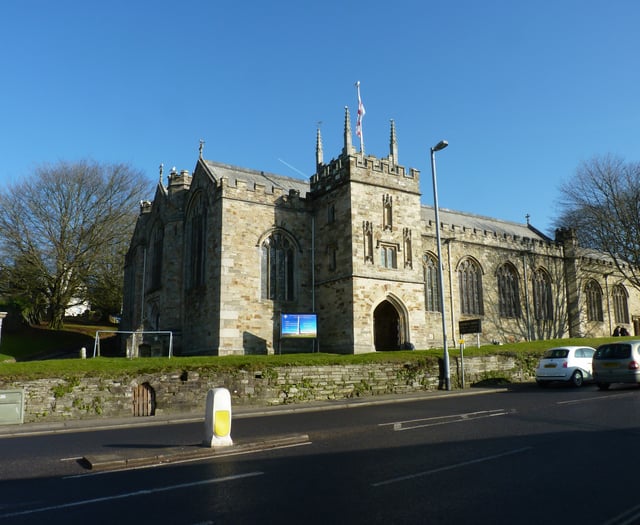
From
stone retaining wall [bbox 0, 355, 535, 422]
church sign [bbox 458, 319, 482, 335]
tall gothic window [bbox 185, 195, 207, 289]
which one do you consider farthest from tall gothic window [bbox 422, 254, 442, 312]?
tall gothic window [bbox 185, 195, 207, 289]

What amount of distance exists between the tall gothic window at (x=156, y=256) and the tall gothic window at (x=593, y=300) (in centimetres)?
3117

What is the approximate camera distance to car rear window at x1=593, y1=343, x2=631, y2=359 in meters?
18.2

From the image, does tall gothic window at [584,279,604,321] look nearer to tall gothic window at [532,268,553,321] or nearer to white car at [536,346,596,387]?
tall gothic window at [532,268,553,321]

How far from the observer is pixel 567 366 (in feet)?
66.8

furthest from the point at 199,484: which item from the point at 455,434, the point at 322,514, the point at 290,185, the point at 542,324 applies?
the point at 542,324

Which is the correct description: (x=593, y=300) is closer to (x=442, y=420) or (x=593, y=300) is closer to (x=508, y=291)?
(x=508, y=291)

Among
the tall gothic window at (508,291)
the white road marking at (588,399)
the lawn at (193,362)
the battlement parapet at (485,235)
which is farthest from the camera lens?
the tall gothic window at (508,291)

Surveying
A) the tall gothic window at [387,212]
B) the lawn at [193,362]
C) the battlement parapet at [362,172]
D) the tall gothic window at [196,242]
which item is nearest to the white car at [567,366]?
the lawn at [193,362]

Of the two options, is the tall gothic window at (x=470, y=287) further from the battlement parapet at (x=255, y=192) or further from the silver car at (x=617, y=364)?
the silver car at (x=617, y=364)

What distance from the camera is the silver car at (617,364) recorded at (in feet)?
58.4

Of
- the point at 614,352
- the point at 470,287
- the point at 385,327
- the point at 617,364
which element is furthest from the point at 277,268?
the point at 617,364

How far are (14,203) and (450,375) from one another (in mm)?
32956

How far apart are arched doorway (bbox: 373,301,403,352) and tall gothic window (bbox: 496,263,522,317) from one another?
11.2 metres

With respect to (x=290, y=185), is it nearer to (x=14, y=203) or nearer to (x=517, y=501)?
(x=14, y=203)
